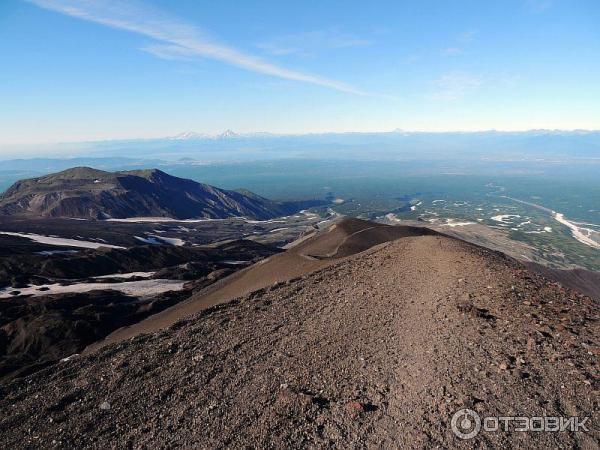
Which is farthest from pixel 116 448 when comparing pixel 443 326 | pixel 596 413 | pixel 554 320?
pixel 554 320

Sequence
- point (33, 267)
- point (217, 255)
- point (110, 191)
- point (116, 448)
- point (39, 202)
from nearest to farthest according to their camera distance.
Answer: point (116, 448), point (33, 267), point (217, 255), point (39, 202), point (110, 191)

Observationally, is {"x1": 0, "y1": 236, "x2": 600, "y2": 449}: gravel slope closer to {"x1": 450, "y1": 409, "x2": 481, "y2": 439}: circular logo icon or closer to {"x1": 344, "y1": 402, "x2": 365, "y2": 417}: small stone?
{"x1": 344, "y1": 402, "x2": 365, "y2": 417}: small stone

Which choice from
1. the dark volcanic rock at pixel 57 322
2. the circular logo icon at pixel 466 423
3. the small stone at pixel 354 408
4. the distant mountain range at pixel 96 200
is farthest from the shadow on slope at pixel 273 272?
the distant mountain range at pixel 96 200

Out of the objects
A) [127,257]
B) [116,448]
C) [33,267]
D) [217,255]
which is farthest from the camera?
[217,255]

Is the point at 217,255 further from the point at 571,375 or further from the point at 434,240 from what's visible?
the point at 571,375

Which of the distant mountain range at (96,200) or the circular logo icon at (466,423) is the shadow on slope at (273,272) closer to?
the circular logo icon at (466,423)

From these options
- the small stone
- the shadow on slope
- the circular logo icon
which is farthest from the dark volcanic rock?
the circular logo icon

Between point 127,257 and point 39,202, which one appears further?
point 39,202
